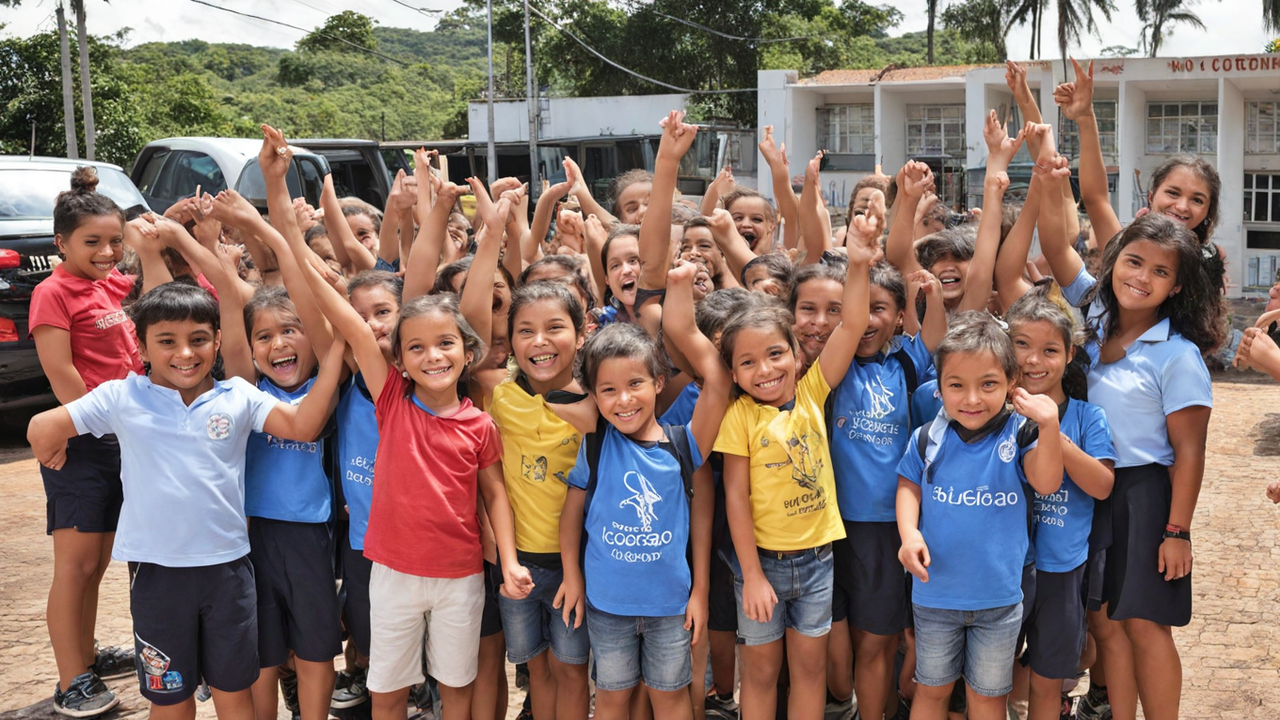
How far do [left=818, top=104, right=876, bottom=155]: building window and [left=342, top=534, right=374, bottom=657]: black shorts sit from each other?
30.6m

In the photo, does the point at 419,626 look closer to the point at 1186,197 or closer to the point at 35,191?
the point at 1186,197

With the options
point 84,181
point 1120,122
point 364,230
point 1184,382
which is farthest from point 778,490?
point 1120,122

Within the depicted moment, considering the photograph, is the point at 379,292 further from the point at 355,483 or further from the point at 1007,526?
the point at 1007,526

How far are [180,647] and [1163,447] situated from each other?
290 centimetres

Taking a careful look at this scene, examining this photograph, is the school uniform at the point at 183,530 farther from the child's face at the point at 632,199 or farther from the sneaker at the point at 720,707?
the child's face at the point at 632,199

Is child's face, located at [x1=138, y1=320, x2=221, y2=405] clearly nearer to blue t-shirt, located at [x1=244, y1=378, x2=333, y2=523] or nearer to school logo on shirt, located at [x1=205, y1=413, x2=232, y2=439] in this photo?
school logo on shirt, located at [x1=205, y1=413, x2=232, y2=439]

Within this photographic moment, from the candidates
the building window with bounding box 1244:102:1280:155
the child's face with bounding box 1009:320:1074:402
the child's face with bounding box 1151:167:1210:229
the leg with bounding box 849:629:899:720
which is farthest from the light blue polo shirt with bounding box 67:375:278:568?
the building window with bounding box 1244:102:1280:155

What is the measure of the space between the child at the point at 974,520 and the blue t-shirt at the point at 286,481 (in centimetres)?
174

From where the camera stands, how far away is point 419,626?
3.14 m

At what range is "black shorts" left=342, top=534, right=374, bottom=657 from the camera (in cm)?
333

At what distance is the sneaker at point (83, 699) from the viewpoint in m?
3.65

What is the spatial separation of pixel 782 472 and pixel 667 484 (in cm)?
33

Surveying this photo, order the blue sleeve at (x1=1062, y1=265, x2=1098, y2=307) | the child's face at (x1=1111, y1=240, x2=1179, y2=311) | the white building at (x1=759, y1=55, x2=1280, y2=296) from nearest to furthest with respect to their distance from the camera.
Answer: the child's face at (x1=1111, y1=240, x2=1179, y2=311) < the blue sleeve at (x1=1062, y1=265, x2=1098, y2=307) < the white building at (x1=759, y1=55, x2=1280, y2=296)

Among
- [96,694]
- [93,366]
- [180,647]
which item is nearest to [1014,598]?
[180,647]
